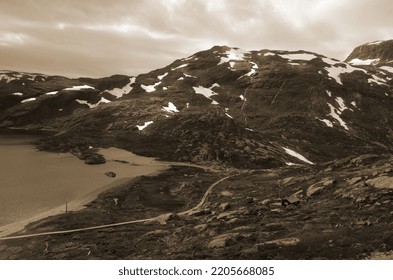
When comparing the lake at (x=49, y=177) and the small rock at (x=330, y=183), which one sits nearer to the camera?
the small rock at (x=330, y=183)

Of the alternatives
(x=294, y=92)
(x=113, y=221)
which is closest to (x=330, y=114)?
(x=294, y=92)

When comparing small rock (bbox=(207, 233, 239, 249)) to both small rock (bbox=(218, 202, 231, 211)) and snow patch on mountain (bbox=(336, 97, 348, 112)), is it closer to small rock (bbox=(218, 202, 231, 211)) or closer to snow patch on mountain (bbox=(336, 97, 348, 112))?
small rock (bbox=(218, 202, 231, 211))

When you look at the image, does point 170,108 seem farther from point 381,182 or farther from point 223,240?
point 223,240

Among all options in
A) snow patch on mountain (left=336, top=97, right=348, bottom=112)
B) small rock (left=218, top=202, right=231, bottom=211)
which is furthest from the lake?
snow patch on mountain (left=336, top=97, right=348, bottom=112)

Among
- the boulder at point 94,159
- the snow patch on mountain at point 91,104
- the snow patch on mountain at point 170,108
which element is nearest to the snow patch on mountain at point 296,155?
→ the snow patch on mountain at point 170,108

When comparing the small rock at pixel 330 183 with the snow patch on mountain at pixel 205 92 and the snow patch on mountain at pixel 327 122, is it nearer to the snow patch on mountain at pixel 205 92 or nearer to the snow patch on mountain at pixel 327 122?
the snow patch on mountain at pixel 327 122
